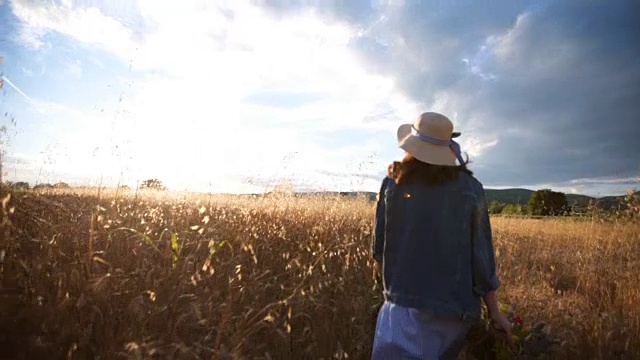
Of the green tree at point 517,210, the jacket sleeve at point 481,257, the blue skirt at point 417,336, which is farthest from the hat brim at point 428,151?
the green tree at point 517,210

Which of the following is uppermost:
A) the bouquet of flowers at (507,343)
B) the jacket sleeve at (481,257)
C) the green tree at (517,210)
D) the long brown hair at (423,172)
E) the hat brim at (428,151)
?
the green tree at (517,210)

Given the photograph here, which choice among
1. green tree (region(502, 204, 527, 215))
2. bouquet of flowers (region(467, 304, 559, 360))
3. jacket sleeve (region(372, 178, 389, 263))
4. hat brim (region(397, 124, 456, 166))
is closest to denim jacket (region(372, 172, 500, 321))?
hat brim (region(397, 124, 456, 166))

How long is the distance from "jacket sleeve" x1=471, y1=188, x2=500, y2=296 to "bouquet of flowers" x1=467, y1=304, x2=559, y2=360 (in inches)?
25.6

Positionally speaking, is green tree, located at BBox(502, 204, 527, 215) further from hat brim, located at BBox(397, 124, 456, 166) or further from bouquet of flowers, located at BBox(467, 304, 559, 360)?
hat brim, located at BBox(397, 124, 456, 166)

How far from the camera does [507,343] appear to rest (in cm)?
262

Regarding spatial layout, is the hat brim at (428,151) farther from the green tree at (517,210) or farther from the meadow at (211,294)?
the green tree at (517,210)

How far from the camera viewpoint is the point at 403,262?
Answer: 2086 mm

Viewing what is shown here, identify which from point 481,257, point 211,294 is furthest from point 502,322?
point 211,294

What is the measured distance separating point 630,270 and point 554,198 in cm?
7053

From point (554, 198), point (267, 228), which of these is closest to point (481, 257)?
point (267, 228)

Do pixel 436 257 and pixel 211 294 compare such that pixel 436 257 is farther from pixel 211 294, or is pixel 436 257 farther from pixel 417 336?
pixel 211 294

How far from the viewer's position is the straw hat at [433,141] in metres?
2.04

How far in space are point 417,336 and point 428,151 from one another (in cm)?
91

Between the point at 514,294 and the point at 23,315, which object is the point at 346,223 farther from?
the point at 23,315
